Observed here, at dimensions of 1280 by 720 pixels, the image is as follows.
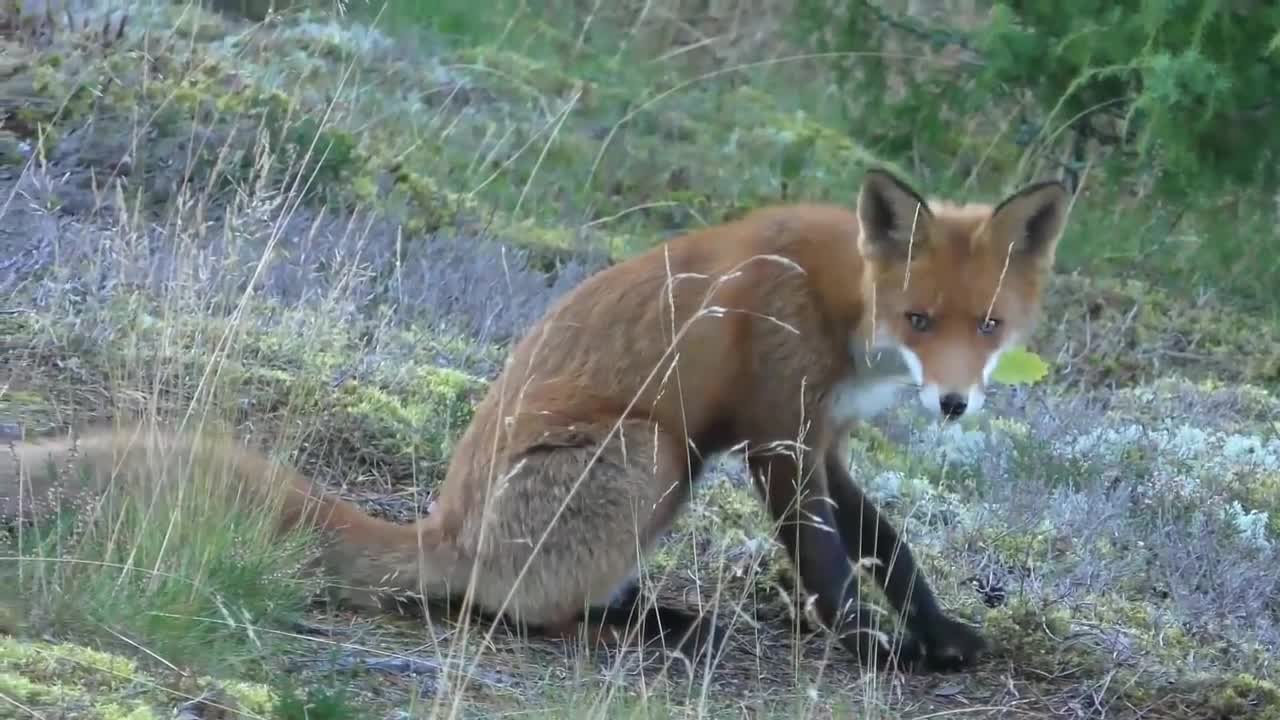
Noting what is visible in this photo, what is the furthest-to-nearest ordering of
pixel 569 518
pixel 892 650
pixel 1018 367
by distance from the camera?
pixel 1018 367 < pixel 892 650 < pixel 569 518

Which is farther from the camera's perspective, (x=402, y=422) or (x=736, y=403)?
(x=402, y=422)

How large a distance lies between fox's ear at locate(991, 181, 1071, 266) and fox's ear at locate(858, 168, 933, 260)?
24 cm

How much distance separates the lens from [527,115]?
11.0 metres

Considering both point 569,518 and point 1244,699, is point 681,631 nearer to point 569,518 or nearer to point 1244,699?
point 569,518

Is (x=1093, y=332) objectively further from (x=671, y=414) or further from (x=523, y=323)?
(x=671, y=414)

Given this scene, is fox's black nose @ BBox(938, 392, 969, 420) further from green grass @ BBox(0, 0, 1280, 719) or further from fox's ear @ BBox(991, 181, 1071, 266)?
green grass @ BBox(0, 0, 1280, 719)

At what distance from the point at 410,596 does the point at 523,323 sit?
310 centimetres

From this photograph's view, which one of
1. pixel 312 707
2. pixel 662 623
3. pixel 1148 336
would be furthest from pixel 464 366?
pixel 1148 336

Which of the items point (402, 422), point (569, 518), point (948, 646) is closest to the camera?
point (569, 518)

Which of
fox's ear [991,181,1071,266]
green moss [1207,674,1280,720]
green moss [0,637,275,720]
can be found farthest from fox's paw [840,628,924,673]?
green moss [0,637,275,720]

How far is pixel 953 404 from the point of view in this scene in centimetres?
432

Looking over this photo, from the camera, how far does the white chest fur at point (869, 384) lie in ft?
15.2

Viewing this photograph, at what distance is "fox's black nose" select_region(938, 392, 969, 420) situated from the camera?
432 centimetres

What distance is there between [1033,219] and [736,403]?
115 centimetres
